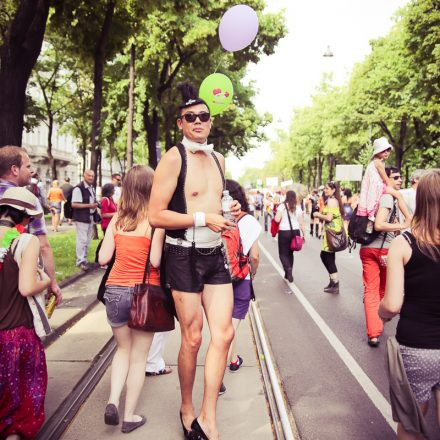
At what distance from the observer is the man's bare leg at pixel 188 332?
10.7 feet

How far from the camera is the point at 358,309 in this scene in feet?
24.7

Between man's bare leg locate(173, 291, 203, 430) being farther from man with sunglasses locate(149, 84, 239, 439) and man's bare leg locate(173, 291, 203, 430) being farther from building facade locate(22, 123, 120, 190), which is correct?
building facade locate(22, 123, 120, 190)

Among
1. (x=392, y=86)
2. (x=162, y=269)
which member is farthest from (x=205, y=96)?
(x=392, y=86)

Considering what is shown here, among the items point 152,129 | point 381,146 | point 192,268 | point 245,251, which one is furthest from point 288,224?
point 152,129

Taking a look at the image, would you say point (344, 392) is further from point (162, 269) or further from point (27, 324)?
point (27, 324)

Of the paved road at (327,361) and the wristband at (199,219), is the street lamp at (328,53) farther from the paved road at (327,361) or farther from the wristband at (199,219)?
the wristband at (199,219)

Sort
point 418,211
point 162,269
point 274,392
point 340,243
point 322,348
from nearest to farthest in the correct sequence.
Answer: point 418,211 → point 162,269 → point 274,392 → point 322,348 → point 340,243

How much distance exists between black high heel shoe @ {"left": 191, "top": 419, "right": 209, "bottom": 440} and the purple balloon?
18.8 ft

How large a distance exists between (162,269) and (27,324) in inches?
36.1

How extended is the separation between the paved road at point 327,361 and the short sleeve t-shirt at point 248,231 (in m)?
1.13

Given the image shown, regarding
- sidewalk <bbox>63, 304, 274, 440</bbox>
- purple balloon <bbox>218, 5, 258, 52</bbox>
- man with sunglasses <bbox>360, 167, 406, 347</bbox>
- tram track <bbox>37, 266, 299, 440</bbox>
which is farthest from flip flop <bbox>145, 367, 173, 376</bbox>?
purple balloon <bbox>218, 5, 258, 52</bbox>

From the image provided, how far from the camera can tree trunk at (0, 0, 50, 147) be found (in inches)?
339

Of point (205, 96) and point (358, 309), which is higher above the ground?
point (205, 96)

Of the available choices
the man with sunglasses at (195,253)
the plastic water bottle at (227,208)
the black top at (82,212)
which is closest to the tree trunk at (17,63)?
the black top at (82,212)
